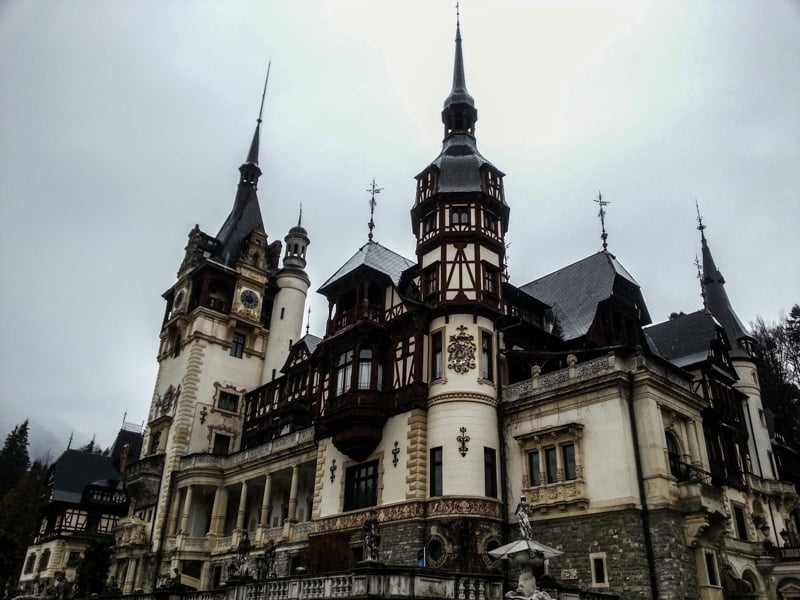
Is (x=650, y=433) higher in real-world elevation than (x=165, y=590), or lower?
higher

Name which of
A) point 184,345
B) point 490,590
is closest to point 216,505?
point 184,345

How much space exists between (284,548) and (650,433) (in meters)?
20.3

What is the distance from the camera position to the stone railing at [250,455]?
126ft

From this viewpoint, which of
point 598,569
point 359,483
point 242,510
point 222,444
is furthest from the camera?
point 222,444

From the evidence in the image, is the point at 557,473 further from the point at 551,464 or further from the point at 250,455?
the point at 250,455

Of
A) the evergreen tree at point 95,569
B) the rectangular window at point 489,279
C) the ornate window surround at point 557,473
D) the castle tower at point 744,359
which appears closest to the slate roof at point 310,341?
the rectangular window at point 489,279

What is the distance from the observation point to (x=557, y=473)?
26984 mm

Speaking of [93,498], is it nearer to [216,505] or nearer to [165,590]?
[216,505]

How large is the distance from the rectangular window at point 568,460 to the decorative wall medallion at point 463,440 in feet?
13.3

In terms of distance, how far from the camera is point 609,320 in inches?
1314

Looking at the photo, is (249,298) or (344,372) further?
(249,298)

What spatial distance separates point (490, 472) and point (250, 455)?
19068mm

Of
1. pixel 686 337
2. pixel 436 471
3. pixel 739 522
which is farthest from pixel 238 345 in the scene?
pixel 739 522

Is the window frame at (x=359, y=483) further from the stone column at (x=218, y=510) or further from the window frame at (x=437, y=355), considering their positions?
the stone column at (x=218, y=510)
